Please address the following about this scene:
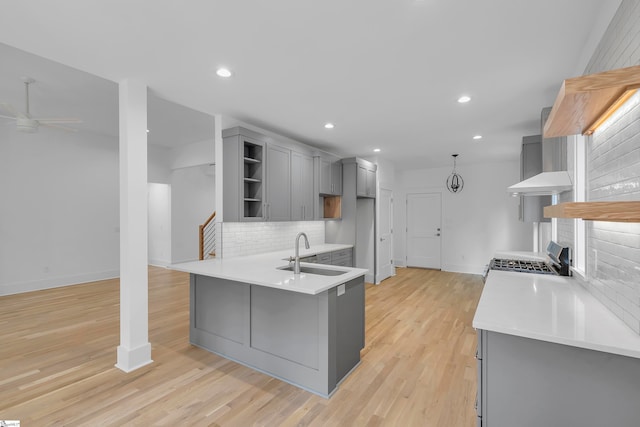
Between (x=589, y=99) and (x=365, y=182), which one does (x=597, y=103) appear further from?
(x=365, y=182)

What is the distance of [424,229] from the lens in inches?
311

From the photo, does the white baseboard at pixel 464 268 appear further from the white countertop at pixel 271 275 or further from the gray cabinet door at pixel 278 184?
the white countertop at pixel 271 275

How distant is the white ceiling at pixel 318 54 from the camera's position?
5.89 ft

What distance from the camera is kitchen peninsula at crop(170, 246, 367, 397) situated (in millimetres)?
2328

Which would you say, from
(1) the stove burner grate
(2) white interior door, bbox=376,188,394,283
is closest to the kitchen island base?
(1) the stove burner grate

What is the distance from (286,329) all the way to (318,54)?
7.58 feet

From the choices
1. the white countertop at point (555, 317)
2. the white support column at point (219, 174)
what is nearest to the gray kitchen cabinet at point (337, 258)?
the white support column at point (219, 174)

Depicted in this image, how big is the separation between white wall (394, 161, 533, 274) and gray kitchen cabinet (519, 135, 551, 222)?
330 centimetres

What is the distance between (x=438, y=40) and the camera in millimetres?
2088

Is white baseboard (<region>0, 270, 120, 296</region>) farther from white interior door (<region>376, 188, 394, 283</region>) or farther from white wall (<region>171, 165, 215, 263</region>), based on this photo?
white interior door (<region>376, 188, 394, 283</region>)

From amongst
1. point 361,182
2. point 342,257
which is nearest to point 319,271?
point 342,257

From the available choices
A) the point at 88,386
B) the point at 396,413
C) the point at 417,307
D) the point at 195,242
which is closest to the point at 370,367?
the point at 396,413

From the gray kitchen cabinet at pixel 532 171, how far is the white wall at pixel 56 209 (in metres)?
7.58

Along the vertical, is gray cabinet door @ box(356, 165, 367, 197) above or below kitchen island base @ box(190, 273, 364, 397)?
above
